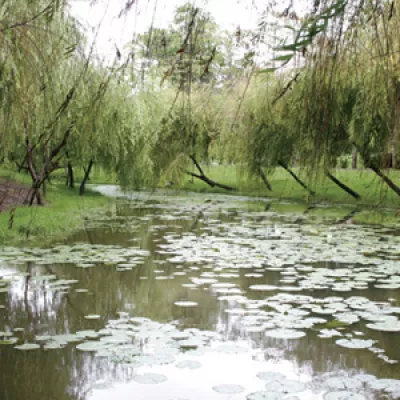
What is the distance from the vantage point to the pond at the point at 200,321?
8.93ft

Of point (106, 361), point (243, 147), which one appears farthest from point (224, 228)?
point (106, 361)

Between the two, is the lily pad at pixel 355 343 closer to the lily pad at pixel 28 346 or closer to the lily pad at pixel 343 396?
the lily pad at pixel 343 396

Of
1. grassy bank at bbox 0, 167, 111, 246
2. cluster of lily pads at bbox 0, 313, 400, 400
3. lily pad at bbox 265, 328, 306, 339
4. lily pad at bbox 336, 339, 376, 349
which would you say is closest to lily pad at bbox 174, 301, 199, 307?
cluster of lily pads at bbox 0, 313, 400, 400

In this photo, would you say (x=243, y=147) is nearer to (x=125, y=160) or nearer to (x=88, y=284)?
(x=125, y=160)

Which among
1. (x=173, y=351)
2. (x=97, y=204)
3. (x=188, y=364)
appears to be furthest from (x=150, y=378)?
(x=97, y=204)

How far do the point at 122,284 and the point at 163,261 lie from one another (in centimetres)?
111

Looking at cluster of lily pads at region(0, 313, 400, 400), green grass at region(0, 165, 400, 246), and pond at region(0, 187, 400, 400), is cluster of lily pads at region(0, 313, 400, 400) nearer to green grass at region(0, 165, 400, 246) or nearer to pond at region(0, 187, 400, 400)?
pond at region(0, 187, 400, 400)

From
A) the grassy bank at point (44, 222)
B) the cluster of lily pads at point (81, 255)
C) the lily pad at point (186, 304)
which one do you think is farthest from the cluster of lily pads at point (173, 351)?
the cluster of lily pads at point (81, 255)

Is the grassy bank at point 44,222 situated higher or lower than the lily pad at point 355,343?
higher

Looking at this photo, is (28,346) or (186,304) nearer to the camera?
(28,346)

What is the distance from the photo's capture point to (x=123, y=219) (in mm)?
10250

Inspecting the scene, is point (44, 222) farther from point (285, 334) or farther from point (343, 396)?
point (343, 396)

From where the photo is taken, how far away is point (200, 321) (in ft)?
12.1

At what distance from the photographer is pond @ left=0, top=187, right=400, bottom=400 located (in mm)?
2723
